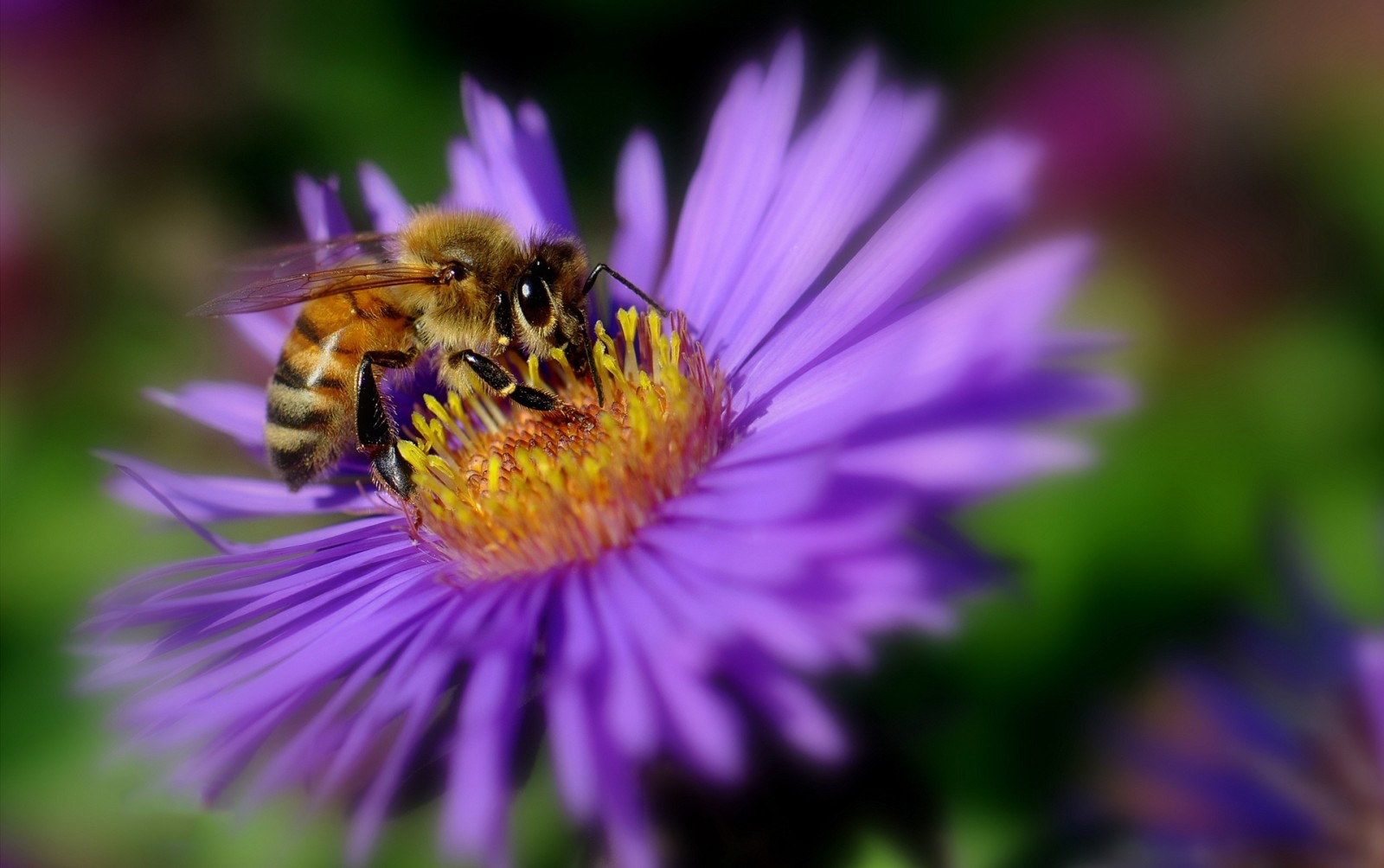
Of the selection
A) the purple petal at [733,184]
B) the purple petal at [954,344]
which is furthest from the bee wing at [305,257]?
the purple petal at [954,344]

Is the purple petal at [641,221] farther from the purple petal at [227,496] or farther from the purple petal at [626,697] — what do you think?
the purple petal at [626,697]

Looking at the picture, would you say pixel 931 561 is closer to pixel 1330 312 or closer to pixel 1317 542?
pixel 1317 542

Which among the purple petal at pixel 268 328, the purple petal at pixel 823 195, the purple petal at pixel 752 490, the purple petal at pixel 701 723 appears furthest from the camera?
the purple petal at pixel 268 328

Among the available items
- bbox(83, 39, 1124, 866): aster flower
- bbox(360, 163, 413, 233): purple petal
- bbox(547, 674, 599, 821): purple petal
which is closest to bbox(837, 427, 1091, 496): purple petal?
bbox(83, 39, 1124, 866): aster flower

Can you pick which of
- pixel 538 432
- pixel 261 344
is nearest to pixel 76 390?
pixel 261 344

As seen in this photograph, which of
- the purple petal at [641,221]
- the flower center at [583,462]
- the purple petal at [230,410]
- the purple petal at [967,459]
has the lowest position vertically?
the purple petal at [967,459]

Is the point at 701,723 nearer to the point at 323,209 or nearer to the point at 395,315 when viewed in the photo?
the point at 395,315

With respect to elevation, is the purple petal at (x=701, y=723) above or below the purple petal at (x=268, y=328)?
below

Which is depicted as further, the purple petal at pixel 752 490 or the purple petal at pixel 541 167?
the purple petal at pixel 541 167
